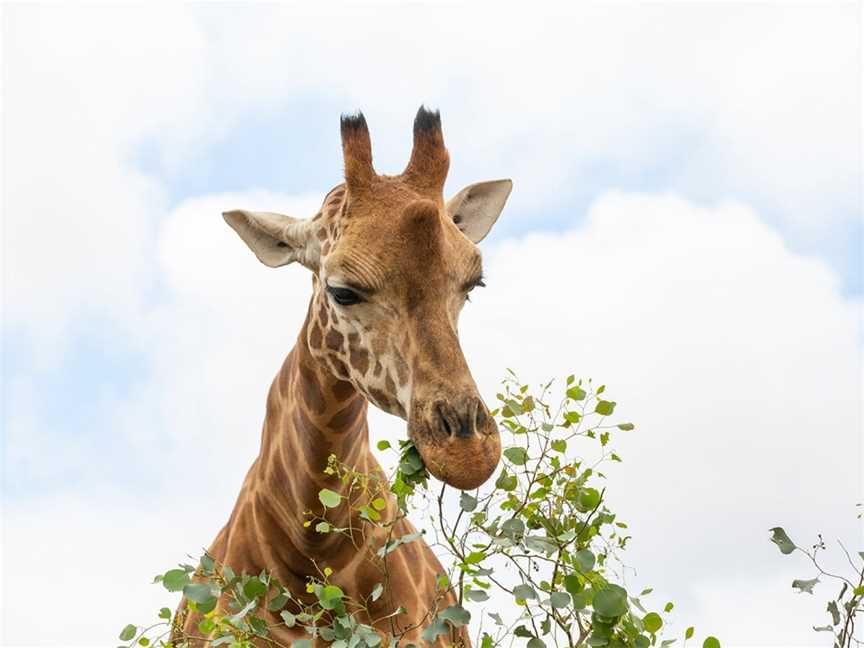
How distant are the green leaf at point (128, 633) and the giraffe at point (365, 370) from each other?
0.90 meters

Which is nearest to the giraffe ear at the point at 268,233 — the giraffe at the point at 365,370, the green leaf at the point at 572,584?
the giraffe at the point at 365,370

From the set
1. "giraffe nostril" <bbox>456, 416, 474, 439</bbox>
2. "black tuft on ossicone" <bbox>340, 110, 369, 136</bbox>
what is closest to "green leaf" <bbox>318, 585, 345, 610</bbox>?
"giraffe nostril" <bbox>456, 416, 474, 439</bbox>

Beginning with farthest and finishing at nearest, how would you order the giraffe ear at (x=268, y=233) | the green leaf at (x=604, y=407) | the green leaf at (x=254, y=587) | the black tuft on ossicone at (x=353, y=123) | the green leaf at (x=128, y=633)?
the giraffe ear at (x=268, y=233), the black tuft on ossicone at (x=353, y=123), the green leaf at (x=128, y=633), the green leaf at (x=254, y=587), the green leaf at (x=604, y=407)

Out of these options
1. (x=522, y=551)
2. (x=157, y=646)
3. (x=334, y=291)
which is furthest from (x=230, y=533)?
(x=522, y=551)

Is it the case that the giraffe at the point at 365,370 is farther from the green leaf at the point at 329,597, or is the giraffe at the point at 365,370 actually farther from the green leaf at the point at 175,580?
the green leaf at the point at 175,580

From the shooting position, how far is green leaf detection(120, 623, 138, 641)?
568 cm

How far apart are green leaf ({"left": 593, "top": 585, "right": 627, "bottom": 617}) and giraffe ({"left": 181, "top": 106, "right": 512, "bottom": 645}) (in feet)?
2.45

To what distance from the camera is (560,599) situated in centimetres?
497

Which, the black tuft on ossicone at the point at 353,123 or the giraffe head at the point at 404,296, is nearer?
the giraffe head at the point at 404,296

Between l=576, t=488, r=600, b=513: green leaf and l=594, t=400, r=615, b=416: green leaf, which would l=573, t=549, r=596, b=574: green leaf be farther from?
l=594, t=400, r=615, b=416: green leaf

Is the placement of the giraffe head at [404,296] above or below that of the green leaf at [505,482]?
above

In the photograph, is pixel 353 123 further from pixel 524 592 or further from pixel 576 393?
pixel 524 592

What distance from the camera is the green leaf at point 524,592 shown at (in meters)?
4.99

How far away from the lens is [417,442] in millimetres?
5211
